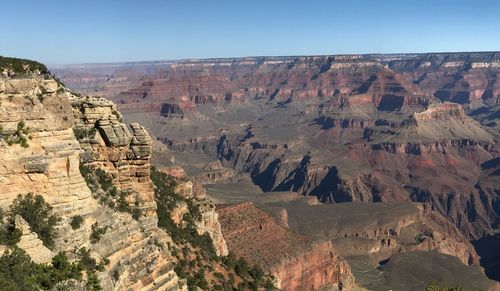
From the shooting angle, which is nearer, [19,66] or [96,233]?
[96,233]

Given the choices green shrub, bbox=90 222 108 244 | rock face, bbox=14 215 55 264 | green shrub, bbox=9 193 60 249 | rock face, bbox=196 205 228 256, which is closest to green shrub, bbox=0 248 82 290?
rock face, bbox=14 215 55 264

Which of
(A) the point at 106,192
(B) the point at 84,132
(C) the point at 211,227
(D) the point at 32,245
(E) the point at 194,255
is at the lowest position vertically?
(C) the point at 211,227

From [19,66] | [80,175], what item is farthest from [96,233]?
[19,66]

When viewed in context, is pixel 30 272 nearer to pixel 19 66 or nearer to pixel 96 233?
pixel 96 233

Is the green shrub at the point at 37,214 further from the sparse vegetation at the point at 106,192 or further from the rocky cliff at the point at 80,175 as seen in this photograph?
the sparse vegetation at the point at 106,192

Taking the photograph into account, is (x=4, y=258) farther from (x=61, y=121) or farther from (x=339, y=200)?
(x=339, y=200)

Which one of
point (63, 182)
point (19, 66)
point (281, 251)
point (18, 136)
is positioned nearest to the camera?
point (18, 136)

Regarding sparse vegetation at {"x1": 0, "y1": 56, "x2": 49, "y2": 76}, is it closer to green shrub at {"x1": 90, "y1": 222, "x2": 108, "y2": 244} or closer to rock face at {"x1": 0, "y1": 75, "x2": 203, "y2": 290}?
rock face at {"x1": 0, "y1": 75, "x2": 203, "y2": 290}

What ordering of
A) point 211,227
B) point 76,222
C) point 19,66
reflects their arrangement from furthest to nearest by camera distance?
point 211,227
point 19,66
point 76,222
